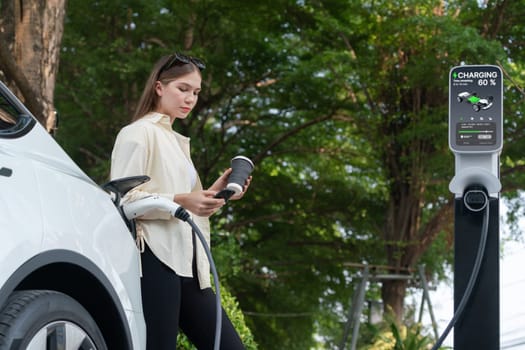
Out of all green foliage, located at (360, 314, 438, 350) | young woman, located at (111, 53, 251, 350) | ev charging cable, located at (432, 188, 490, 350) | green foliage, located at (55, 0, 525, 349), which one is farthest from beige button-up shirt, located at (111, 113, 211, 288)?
green foliage, located at (360, 314, 438, 350)

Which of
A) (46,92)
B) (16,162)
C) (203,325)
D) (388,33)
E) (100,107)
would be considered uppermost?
(388,33)

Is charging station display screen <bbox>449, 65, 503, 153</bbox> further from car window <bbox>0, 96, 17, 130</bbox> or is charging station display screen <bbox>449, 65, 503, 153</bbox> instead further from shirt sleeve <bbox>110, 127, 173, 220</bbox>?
car window <bbox>0, 96, 17, 130</bbox>

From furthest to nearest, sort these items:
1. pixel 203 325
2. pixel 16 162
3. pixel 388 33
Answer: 1. pixel 388 33
2. pixel 203 325
3. pixel 16 162

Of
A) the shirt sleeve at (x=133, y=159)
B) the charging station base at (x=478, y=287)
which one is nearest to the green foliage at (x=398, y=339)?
the charging station base at (x=478, y=287)

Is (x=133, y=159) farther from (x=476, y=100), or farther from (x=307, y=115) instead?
(x=307, y=115)

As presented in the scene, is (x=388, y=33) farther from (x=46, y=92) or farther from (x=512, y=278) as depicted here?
(x=46, y=92)

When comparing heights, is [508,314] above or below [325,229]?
below

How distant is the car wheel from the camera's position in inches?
82.0

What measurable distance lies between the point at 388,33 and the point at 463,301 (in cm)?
1072

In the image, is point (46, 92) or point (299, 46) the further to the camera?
point (299, 46)

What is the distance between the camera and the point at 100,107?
1509 cm

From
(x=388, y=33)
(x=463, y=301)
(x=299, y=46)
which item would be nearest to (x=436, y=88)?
(x=388, y=33)

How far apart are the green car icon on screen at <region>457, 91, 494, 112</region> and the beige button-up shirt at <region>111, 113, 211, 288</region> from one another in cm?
122

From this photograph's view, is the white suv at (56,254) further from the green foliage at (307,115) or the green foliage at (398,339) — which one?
the green foliage at (398,339)
